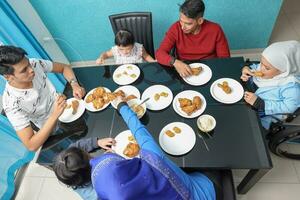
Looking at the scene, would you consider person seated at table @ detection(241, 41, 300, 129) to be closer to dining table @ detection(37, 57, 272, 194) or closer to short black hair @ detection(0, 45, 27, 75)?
dining table @ detection(37, 57, 272, 194)

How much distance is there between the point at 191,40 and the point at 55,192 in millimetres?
1857

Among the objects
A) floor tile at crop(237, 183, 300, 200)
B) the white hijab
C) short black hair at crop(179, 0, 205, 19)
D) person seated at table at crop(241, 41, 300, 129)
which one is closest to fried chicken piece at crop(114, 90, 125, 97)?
short black hair at crop(179, 0, 205, 19)

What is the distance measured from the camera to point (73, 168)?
111 centimetres

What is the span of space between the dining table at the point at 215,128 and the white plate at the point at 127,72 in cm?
3

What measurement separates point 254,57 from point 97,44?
6.17 feet

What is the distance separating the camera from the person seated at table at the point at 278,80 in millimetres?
1486

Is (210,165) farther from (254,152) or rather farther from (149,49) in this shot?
(149,49)

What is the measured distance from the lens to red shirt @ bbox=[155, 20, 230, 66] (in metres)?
1.94

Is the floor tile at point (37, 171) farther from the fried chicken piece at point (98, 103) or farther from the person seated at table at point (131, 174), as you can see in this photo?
the person seated at table at point (131, 174)

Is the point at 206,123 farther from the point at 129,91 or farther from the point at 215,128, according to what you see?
the point at 129,91

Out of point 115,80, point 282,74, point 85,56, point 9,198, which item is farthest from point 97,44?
point 282,74

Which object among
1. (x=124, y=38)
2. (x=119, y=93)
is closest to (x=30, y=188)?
(x=119, y=93)

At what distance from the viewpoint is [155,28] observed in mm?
2758

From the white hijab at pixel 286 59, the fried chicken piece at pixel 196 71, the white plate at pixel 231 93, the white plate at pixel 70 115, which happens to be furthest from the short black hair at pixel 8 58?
the white hijab at pixel 286 59
